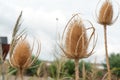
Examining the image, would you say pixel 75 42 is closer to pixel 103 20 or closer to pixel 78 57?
pixel 78 57

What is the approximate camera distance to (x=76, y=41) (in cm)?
219

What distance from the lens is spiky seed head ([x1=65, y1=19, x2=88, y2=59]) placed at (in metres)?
2.14

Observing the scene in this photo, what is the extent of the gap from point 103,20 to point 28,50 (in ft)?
2.33

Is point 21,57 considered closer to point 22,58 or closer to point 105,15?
point 22,58

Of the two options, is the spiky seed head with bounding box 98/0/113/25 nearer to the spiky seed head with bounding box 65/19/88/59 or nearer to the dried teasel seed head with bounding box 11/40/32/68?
the spiky seed head with bounding box 65/19/88/59

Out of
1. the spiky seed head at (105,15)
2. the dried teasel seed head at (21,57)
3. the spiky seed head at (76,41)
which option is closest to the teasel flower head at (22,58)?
the dried teasel seed head at (21,57)

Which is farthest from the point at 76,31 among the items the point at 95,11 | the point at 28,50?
the point at 95,11

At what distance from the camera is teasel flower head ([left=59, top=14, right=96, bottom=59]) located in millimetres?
2143

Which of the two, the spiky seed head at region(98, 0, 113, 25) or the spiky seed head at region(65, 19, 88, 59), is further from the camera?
the spiky seed head at region(98, 0, 113, 25)

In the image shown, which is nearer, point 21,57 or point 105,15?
point 21,57

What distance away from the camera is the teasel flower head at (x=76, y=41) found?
2.14 metres

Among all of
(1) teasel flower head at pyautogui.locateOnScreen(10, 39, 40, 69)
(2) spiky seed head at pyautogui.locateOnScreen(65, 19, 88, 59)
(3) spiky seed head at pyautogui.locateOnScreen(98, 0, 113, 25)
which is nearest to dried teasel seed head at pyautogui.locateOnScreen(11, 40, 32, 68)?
(1) teasel flower head at pyautogui.locateOnScreen(10, 39, 40, 69)

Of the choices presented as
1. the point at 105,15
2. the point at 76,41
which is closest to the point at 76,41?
the point at 76,41

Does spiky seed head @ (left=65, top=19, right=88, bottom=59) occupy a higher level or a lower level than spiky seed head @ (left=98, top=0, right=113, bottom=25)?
lower
